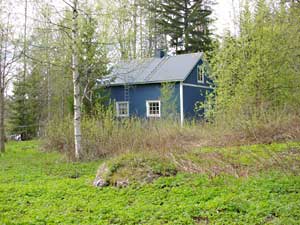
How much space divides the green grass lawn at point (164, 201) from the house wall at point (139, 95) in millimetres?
13630

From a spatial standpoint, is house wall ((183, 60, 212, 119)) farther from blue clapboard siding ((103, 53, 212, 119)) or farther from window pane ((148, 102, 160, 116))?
window pane ((148, 102, 160, 116))

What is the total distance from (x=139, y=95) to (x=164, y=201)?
16.1 metres

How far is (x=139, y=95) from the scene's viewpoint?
20.7m

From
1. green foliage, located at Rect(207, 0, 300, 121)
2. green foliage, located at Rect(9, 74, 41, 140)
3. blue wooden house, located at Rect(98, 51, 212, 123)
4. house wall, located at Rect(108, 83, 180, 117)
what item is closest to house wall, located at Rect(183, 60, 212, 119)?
blue wooden house, located at Rect(98, 51, 212, 123)

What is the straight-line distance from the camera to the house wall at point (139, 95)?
20.0 m

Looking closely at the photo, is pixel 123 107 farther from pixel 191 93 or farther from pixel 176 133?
pixel 176 133

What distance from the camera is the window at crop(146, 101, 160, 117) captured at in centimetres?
1994

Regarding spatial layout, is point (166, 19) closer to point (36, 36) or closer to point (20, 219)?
point (36, 36)

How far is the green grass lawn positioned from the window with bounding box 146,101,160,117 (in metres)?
13.4

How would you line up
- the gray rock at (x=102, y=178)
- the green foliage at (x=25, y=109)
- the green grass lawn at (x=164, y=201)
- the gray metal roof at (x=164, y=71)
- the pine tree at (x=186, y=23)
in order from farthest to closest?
the pine tree at (x=186, y=23) → the green foliage at (x=25, y=109) → the gray metal roof at (x=164, y=71) → the gray rock at (x=102, y=178) → the green grass lawn at (x=164, y=201)

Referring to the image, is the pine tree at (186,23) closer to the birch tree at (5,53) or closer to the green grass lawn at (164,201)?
the birch tree at (5,53)

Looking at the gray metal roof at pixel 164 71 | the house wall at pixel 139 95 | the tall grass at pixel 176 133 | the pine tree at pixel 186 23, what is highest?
the pine tree at pixel 186 23

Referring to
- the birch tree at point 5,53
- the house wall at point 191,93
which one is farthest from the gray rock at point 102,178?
the house wall at point 191,93

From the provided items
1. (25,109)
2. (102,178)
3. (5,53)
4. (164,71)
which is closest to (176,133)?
(102,178)
